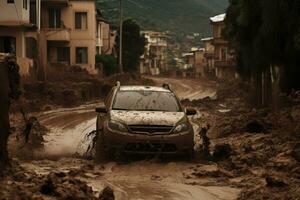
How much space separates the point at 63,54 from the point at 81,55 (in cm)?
180

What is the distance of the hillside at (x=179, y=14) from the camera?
162 metres

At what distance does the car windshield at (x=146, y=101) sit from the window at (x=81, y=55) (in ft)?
162

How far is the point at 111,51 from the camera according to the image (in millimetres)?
93375

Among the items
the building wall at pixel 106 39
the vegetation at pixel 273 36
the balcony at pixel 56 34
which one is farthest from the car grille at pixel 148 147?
the building wall at pixel 106 39

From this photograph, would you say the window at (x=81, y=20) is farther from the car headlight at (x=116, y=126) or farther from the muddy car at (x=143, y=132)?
the car headlight at (x=116, y=126)

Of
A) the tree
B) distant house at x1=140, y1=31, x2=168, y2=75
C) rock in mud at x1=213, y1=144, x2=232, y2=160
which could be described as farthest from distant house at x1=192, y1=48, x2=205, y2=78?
rock in mud at x1=213, y1=144, x2=232, y2=160

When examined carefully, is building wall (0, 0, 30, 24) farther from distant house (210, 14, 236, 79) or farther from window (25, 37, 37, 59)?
distant house (210, 14, 236, 79)

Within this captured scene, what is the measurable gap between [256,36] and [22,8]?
28.7 metres

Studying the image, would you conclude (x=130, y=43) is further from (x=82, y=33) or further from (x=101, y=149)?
(x=101, y=149)

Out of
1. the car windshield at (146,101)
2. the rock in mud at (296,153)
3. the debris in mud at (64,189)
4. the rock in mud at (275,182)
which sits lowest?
the rock in mud at (296,153)

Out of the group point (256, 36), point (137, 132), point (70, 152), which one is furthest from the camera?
point (256, 36)

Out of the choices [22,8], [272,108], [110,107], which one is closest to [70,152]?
[110,107]

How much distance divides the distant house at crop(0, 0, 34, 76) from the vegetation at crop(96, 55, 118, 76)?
20.9 meters

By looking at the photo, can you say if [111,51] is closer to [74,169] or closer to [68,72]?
[68,72]
